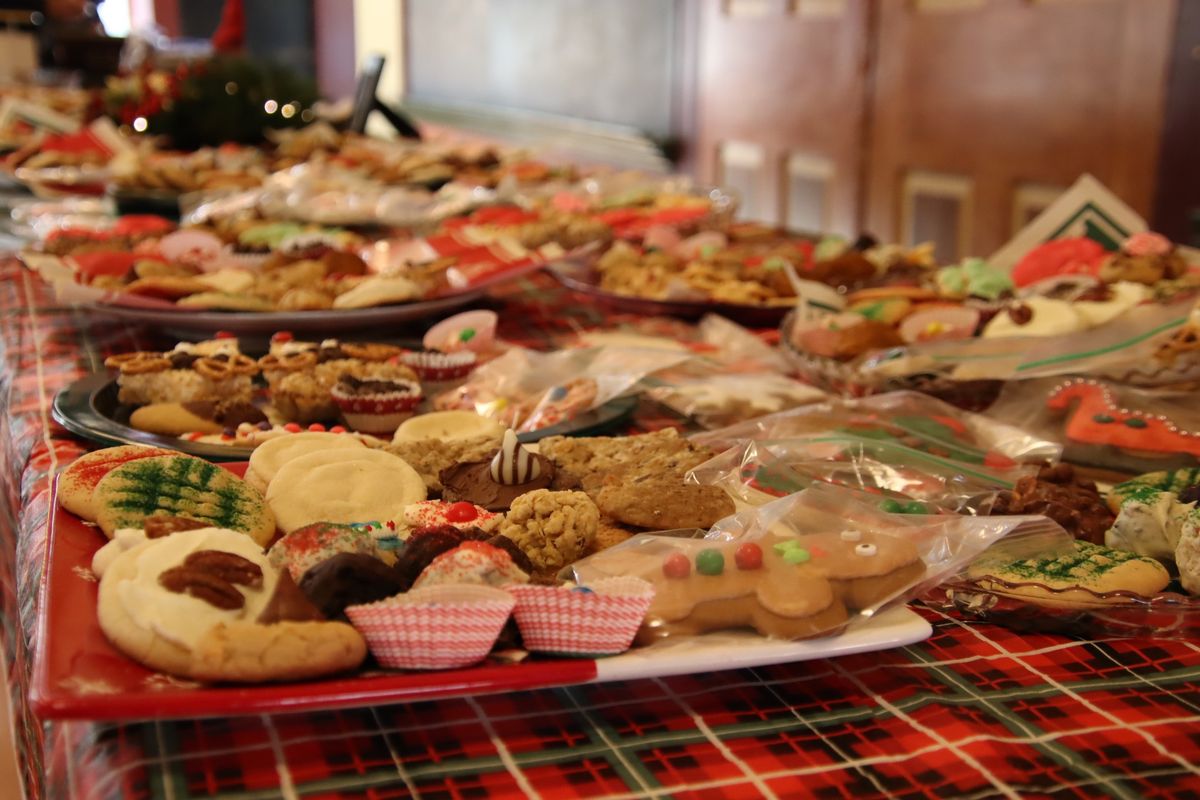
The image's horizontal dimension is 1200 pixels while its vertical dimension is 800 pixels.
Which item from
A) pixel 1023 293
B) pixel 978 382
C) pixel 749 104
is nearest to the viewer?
pixel 978 382

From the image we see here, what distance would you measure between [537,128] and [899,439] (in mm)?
4702

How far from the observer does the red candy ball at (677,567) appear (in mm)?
690

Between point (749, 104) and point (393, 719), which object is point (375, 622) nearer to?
point (393, 719)

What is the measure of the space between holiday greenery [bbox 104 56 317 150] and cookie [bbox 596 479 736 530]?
2.78 m

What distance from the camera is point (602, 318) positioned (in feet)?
5.52

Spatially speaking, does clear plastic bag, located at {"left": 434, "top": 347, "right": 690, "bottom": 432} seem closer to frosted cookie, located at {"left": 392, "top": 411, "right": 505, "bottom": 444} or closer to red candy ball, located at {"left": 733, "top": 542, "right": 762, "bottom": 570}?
frosted cookie, located at {"left": 392, "top": 411, "right": 505, "bottom": 444}

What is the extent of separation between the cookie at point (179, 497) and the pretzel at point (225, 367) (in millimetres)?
360

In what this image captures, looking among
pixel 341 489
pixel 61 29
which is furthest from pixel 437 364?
pixel 61 29

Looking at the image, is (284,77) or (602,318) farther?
(284,77)

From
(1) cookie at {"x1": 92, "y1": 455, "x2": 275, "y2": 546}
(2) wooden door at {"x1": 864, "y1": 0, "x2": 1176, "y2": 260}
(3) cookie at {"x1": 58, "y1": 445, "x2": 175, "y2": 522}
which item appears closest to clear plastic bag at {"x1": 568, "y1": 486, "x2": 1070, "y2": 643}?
(1) cookie at {"x1": 92, "y1": 455, "x2": 275, "y2": 546}

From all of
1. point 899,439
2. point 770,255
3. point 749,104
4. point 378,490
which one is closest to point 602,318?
point 770,255

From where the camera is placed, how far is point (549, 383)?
4.06 feet

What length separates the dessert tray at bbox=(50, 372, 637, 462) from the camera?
100 centimetres

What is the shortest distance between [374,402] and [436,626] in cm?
52
